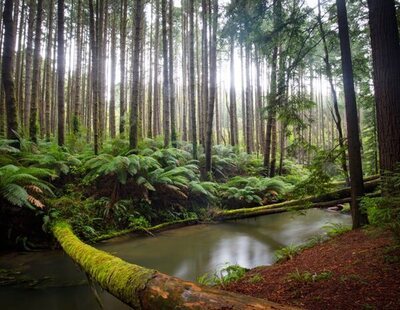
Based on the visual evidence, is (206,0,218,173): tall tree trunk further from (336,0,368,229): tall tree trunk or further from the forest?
(336,0,368,229): tall tree trunk

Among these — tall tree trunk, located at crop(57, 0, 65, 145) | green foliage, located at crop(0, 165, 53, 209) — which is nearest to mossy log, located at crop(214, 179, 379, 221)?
green foliage, located at crop(0, 165, 53, 209)

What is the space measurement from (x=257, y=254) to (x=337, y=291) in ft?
12.2

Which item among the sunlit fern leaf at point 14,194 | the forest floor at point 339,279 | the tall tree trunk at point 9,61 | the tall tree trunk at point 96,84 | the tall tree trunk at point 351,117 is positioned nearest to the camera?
the forest floor at point 339,279

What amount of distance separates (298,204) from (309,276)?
3.67m

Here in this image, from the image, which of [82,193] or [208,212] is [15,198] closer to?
[82,193]

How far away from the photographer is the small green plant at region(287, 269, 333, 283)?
3.79m

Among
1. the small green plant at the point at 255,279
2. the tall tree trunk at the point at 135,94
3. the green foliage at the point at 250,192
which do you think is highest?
the tall tree trunk at the point at 135,94

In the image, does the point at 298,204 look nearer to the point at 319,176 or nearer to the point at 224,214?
the point at 319,176

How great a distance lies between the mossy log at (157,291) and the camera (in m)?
2.09

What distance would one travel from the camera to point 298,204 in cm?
742

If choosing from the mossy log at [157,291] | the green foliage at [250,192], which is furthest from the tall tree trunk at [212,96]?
the mossy log at [157,291]

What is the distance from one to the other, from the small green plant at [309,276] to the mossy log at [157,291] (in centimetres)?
203

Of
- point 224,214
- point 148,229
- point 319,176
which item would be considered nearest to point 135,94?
point 148,229

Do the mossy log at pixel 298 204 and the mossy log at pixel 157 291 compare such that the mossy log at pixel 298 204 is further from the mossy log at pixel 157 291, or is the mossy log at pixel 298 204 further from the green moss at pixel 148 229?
the mossy log at pixel 157 291
